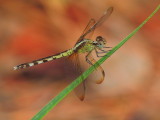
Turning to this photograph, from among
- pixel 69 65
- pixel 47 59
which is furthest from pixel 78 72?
pixel 47 59

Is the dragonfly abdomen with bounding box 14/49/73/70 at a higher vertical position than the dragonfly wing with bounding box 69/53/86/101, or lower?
higher

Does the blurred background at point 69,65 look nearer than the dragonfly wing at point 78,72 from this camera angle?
No

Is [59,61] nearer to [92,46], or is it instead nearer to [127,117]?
[92,46]

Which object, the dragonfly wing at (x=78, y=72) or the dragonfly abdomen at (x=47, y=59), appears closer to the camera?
the dragonfly wing at (x=78, y=72)

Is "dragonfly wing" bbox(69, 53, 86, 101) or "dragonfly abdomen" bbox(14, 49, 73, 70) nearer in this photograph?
"dragonfly wing" bbox(69, 53, 86, 101)

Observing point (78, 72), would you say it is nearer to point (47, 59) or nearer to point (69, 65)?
point (69, 65)

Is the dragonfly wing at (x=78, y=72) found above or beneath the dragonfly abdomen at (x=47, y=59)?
beneath

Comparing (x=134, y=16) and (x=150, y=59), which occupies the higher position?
(x=134, y=16)

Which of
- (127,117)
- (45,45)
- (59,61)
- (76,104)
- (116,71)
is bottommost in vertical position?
(127,117)

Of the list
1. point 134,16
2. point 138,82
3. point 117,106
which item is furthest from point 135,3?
point 117,106
